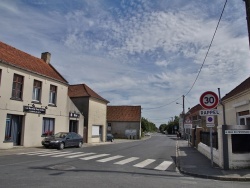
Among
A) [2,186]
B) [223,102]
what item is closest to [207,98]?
[2,186]

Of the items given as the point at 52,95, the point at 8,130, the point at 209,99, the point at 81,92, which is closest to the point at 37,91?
the point at 52,95

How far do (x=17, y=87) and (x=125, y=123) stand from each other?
38735 millimetres

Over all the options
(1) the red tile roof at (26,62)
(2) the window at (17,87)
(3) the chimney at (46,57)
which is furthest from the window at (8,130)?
(3) the chimney at (46,57)

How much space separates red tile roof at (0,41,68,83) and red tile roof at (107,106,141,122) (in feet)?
104

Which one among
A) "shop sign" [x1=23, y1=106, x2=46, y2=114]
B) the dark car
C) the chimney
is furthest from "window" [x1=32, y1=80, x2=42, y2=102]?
the chimney

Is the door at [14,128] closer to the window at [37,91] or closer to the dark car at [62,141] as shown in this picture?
the dark car at [62,141]

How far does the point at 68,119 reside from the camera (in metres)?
30.1

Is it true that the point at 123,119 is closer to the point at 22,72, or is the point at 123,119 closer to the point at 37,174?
the point at 22,72

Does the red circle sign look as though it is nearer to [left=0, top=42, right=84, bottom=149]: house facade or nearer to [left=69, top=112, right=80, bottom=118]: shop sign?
[left=0, top=42, right=84, bottom=149]: house facade

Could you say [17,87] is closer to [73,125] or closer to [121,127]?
[73,125]

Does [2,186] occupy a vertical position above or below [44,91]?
below

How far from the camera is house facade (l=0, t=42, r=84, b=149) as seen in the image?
21656mm

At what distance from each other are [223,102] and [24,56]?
18.5 metres

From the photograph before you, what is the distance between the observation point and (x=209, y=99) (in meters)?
12.2
